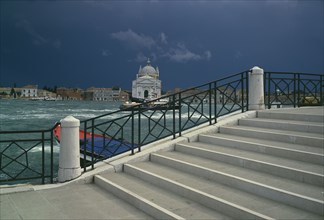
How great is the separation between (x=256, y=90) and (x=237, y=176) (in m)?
4.61

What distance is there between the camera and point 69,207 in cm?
505

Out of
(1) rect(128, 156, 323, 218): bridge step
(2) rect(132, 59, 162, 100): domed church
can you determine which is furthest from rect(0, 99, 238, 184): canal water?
(2) rect(132, 59, 162, 100): domed church

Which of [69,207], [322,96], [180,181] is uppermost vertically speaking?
[322,96]

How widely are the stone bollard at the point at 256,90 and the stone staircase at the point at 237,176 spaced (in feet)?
4.32

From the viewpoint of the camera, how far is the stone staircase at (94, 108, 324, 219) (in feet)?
14.2

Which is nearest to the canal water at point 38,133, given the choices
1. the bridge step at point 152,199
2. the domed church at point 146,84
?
the bridge step at point 152,199

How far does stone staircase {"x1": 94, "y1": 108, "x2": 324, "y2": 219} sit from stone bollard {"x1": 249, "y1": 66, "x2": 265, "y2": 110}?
1.32m

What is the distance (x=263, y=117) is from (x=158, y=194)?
179 inches

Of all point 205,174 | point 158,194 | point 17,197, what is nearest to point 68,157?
→ point 17,197

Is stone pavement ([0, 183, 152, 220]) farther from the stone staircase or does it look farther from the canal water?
the canal water

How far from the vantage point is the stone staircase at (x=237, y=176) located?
433 cm

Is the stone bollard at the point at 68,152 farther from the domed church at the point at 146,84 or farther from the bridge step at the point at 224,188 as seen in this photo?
the domed church at the point at 146,84

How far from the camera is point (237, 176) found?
518 cm

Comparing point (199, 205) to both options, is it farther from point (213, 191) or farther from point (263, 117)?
point (263, 117)
